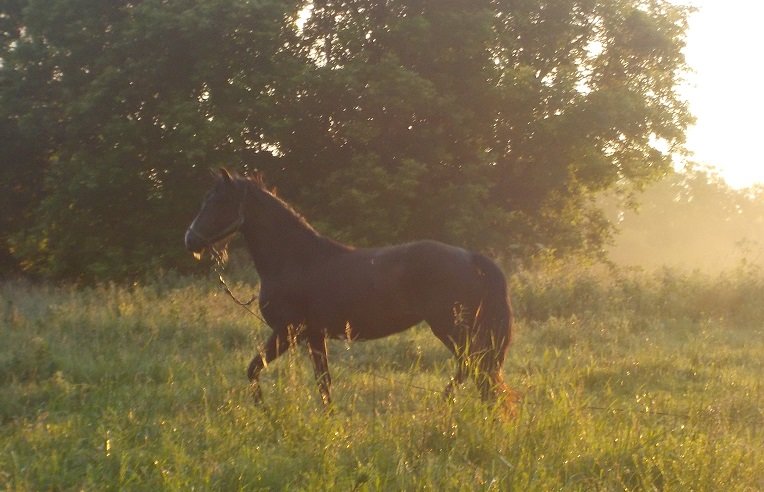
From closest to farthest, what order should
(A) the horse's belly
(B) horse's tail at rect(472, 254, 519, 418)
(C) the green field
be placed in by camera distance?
(C) the green field
(B) horse's tail at rect(472, 254, 519, 418)
(A) the horse's belly

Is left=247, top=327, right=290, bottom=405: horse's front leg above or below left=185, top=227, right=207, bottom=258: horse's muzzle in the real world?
below

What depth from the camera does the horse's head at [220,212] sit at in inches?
293

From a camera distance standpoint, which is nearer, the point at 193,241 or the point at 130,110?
the point at 193,241

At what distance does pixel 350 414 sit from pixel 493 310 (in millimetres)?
1440

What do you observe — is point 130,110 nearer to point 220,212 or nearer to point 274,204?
point 220,212

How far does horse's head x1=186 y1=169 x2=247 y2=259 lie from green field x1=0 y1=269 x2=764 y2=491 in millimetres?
1253

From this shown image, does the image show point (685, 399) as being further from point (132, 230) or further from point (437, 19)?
point (132, 230)

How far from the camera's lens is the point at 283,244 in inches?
291

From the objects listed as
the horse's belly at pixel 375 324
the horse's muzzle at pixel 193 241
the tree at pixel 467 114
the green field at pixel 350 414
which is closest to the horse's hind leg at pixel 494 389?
the green field at pixel 350 414

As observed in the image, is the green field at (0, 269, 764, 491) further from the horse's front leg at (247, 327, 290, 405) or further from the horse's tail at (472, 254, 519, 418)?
the horse's tail at (472, 254, 519, 418)

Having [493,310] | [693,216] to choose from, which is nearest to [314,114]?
[493,310]

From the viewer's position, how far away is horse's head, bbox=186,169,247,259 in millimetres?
7453

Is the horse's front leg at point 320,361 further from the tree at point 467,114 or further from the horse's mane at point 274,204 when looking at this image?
the tree at point 467,114

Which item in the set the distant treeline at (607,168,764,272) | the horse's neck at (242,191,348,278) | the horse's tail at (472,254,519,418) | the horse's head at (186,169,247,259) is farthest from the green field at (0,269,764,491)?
the distant treeline at (607,168,764,272)
